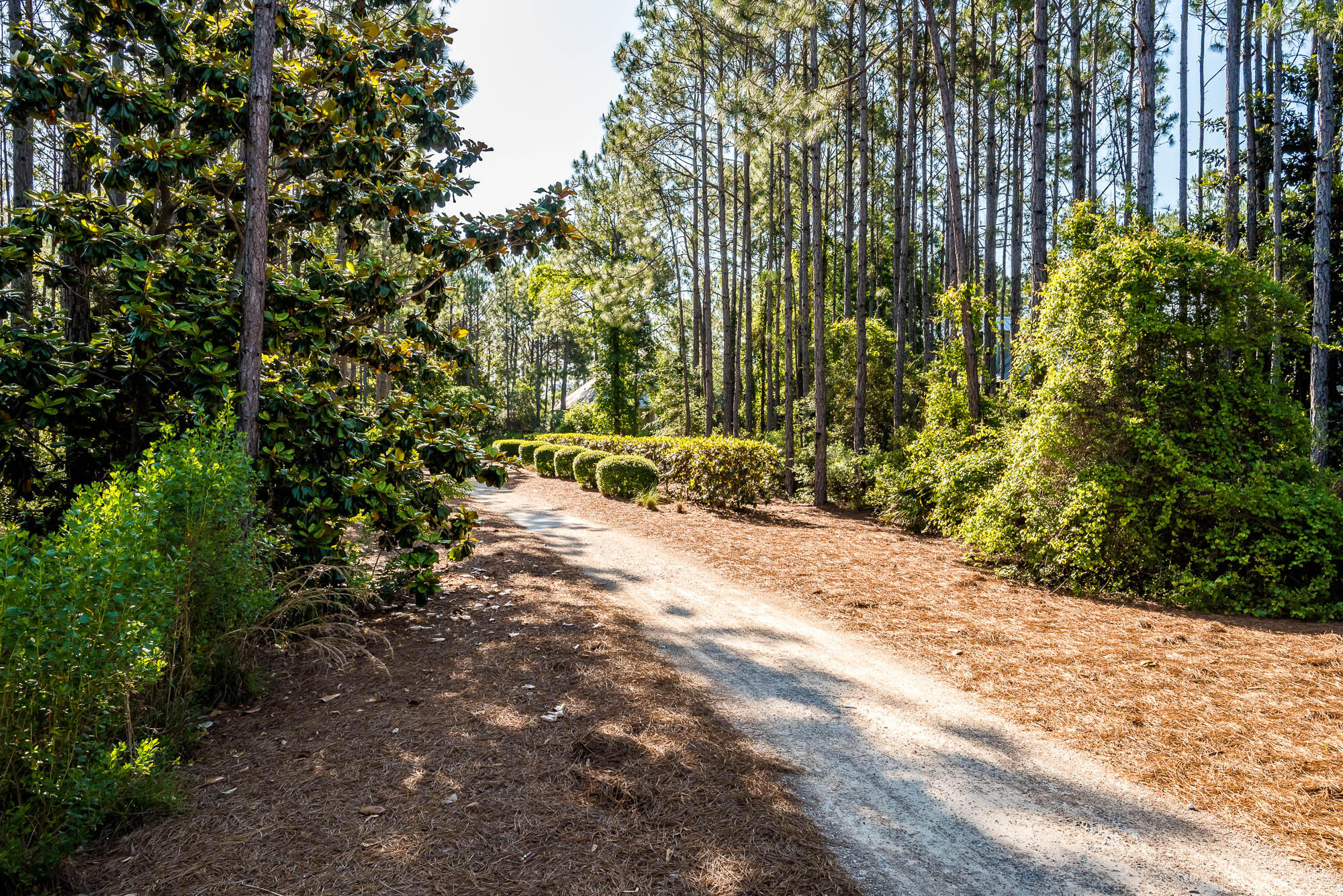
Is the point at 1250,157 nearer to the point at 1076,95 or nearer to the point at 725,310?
the point at 1076,95

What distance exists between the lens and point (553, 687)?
4.10 meters

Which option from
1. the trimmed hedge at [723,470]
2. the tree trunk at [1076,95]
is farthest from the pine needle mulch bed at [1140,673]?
Result: the tree trunk at [1076,95]

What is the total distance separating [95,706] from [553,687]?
89.0 inches

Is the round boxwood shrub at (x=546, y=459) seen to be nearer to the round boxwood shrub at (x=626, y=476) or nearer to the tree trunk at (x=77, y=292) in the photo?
the round boxwood shrub at (x=626, y=476)

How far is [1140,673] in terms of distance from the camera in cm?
443

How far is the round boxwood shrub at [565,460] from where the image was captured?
716 inches

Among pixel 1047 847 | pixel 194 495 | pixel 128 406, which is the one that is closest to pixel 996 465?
pixel 1047 847

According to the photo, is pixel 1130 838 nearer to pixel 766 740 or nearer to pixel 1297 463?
pixel 766 740

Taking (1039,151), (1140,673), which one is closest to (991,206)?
(1039,151)

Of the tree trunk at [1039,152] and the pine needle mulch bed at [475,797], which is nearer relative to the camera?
the pine needle mulch bed at [475,797]

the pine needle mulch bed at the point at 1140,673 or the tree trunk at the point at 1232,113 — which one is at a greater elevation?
the tree trunk at the point at 1232,113

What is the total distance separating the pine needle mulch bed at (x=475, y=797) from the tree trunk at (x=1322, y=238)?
40.2 feet

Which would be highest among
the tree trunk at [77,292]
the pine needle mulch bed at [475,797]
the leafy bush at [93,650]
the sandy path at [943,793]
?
the tree trunk at [77,292]

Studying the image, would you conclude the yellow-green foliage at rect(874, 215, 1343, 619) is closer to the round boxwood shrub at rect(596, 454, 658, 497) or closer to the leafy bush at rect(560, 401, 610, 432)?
the round boxwood shrub at rect(596, 454, 658, 497)
